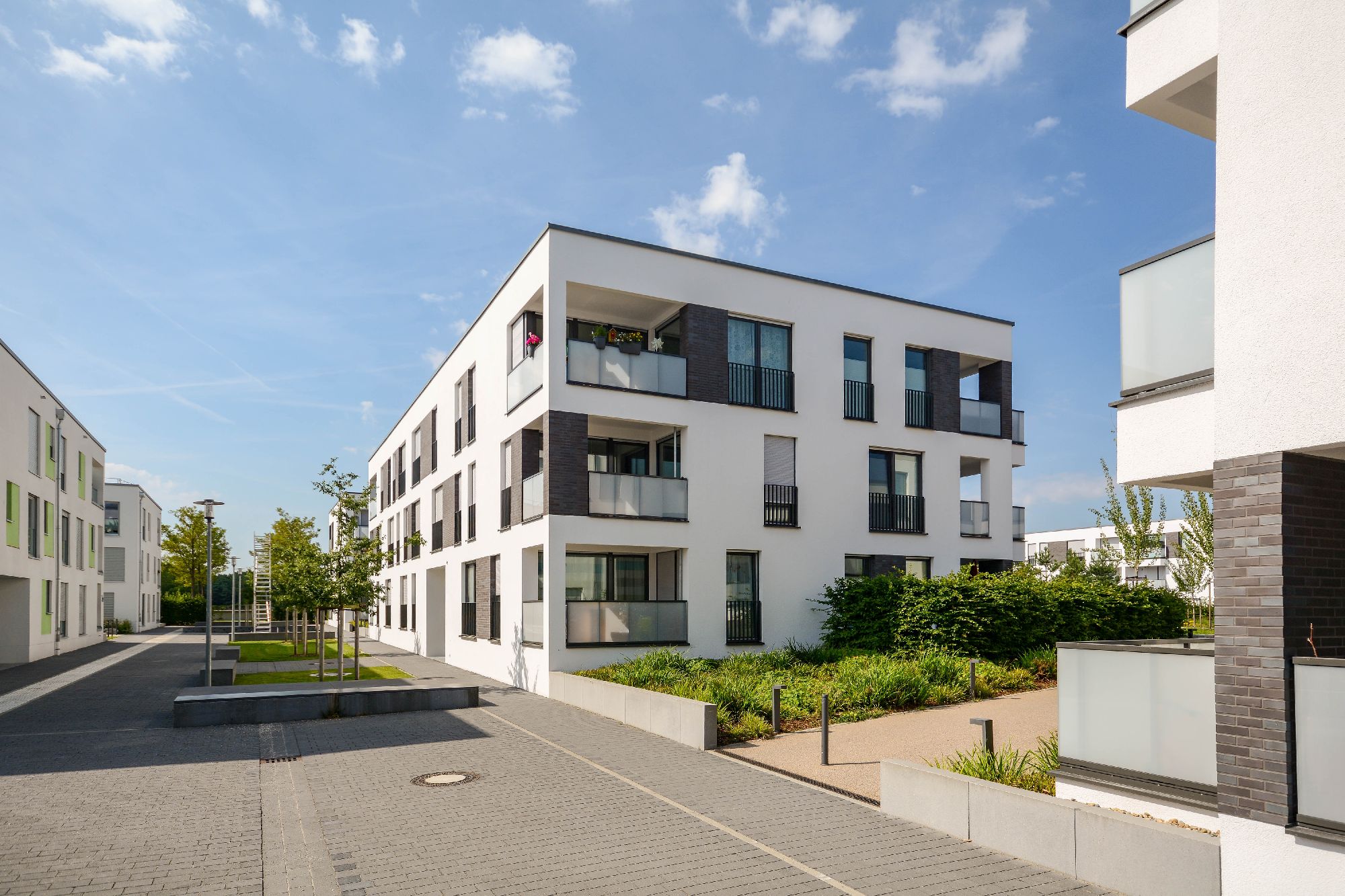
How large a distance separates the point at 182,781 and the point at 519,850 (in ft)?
17.9

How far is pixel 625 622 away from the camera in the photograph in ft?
66.3

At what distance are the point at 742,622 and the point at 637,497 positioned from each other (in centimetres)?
390

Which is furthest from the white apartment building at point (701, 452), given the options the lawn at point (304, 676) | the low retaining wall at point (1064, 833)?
the low retaining wall at point (1064, 833)

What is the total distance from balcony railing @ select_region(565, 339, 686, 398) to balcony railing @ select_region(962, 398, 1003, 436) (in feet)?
29.3

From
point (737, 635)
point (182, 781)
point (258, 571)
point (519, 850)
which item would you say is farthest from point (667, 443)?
point (258, 571)

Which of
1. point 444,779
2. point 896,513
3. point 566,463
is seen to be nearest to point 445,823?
point 444,779

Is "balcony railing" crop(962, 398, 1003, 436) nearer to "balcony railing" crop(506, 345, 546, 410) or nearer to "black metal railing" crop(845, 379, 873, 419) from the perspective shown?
"black metal railing" crop(845, 379, 873, 419)

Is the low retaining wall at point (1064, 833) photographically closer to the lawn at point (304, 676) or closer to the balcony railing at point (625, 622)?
the balcony railing at point (625, 622)

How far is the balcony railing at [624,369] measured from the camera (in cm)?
2033

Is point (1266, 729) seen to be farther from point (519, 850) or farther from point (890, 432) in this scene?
point (890, 432)

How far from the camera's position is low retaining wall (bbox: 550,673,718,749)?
1317cm

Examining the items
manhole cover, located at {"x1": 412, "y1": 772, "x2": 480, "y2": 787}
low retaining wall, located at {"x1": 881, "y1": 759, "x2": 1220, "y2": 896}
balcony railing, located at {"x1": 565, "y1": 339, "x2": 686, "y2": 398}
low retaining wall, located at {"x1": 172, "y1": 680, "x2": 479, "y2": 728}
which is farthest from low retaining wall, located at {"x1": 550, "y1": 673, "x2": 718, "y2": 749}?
balcony railing, located at {"x1": 565, "y1": 339, "x2": 686, "y2": 398}

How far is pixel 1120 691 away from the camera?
7.91 m

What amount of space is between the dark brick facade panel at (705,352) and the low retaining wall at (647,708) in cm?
702
